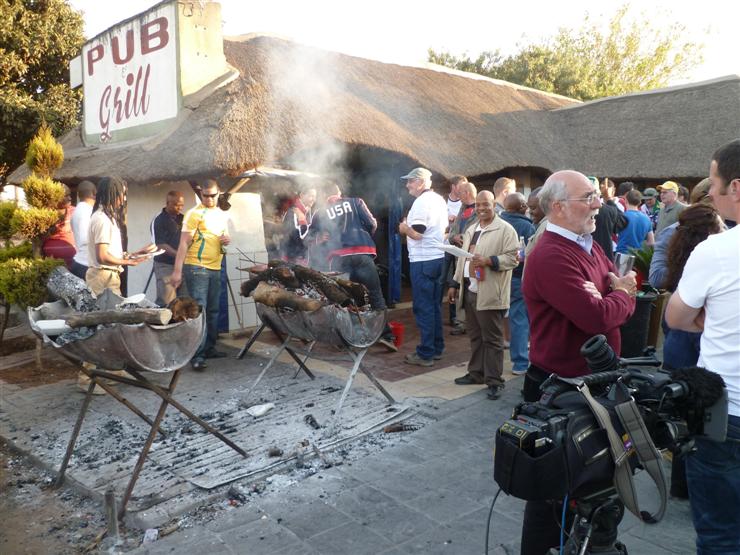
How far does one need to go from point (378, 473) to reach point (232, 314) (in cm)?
454

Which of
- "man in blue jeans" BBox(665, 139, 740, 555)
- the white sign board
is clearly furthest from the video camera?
the white sign board

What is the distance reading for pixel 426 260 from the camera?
622 centimetres

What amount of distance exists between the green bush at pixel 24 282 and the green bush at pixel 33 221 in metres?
0.37

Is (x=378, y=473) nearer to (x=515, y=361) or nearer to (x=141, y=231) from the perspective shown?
(x=515, y=361)

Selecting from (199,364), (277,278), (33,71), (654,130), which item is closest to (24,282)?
(199,364)

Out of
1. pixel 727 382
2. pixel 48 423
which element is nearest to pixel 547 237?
pixel 727 382

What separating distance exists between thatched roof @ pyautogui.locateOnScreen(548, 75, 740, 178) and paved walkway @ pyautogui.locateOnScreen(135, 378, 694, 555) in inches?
490

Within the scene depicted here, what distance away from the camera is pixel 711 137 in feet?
46.2

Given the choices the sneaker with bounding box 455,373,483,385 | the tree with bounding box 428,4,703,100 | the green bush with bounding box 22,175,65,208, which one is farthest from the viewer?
the tree with bounding box 428,4,703,100

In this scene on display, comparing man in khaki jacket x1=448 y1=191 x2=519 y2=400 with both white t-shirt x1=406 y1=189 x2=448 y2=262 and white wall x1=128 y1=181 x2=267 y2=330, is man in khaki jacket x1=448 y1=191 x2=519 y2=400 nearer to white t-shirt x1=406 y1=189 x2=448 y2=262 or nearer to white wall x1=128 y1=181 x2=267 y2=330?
white t-shirt x1=406 y1=189 x2=448 y2=262

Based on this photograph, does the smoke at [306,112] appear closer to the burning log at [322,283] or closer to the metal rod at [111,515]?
the burning log at [322,283]

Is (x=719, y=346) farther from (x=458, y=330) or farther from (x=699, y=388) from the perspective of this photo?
(x=458, y=330)

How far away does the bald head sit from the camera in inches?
230

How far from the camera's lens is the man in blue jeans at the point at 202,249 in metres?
6.02
